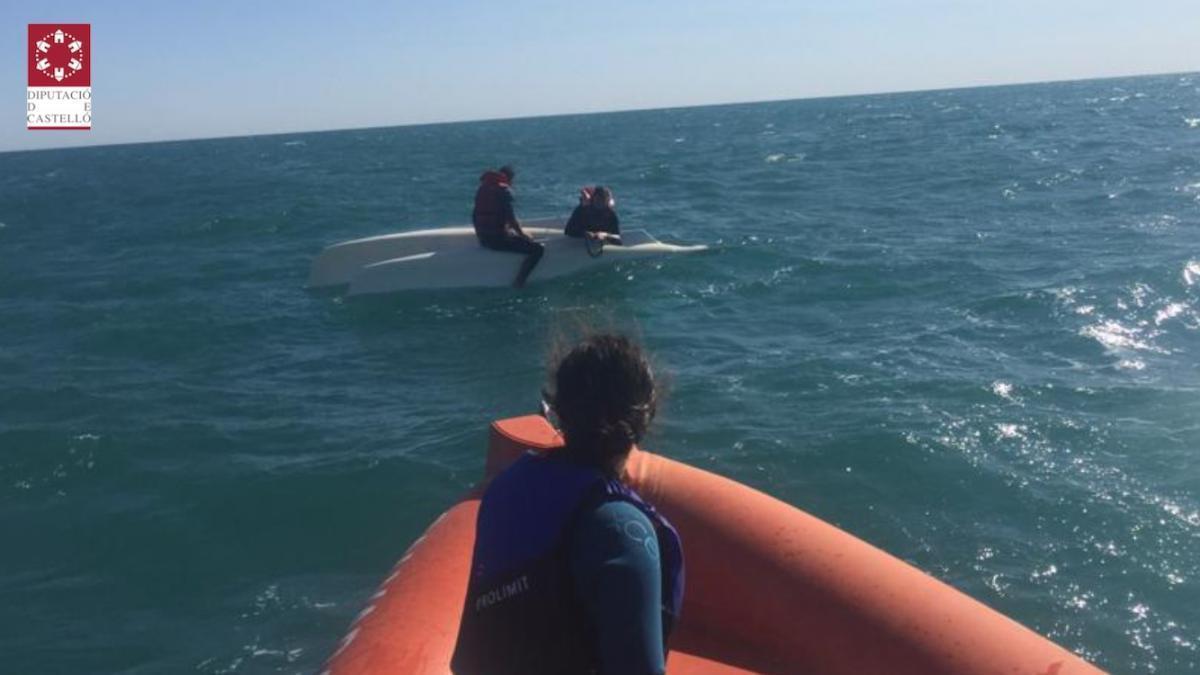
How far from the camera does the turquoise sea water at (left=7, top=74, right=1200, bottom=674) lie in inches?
198

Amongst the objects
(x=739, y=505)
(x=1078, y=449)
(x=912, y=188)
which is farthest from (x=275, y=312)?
(x=912, y=188)

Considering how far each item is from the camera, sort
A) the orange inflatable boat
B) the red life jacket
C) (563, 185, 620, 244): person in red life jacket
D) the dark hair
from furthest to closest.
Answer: (563, 185, 620, 244): person in red life jacket → the red life jacket → the orange inflatable boat → the dark hair

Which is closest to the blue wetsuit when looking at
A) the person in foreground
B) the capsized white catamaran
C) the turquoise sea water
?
the person in foreground

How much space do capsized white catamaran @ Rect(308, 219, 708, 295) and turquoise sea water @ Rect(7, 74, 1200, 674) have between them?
0.93 ft

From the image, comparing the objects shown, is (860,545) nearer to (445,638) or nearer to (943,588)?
(943,588)

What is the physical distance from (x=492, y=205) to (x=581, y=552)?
1008 cm

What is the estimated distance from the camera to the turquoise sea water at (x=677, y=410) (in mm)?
5023

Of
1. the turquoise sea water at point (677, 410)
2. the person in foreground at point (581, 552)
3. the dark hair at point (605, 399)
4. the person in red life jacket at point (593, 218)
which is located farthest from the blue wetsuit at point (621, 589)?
the person in red life jacket at point (593, 218)

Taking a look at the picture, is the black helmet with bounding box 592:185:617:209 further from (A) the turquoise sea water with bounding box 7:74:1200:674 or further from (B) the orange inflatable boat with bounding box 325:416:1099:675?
(B) the orange inflatable boat with bounding box 325:416:1099:675

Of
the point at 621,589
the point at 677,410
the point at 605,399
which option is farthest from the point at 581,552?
the point at 677,410

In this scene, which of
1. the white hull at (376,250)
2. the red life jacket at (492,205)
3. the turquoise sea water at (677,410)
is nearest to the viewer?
the turquoise sea water at (677,410)

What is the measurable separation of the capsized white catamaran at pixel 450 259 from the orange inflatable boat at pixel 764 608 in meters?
8.00

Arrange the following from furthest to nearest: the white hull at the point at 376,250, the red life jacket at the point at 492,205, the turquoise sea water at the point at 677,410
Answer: the white hull at the point at 376,250
the red life jacket at the point at 492,205
the turquoise sea water at the point at 677,410

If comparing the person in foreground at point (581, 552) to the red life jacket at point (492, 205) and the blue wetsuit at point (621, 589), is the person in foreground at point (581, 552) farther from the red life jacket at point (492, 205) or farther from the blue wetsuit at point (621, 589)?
the red life jacket at point (492, 205)
